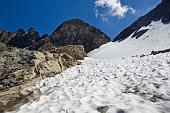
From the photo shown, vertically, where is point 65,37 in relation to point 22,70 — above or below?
above

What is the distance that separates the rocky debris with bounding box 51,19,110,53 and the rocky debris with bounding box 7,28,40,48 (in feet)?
19.3

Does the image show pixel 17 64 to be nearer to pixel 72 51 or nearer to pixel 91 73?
pixel 91 73

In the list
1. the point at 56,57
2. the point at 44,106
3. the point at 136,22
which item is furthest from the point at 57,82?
the point at 136,22

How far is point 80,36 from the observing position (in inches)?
3184

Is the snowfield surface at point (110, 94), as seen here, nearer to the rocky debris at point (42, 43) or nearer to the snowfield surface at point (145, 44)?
the snowfield surface at point (145, 44)

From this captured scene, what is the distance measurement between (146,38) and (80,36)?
71.4ft

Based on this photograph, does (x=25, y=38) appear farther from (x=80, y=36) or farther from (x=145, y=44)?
(x=145, y=44)

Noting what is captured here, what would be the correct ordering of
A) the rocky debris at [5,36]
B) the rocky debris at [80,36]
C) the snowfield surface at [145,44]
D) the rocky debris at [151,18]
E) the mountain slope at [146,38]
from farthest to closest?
the rocky debris at [5,36], the rocky debris at [80,36], the rocky debris at [151,18], the mountain slope at [146,38], the snowfield surface at [145,44]

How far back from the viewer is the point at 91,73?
17.7 meters

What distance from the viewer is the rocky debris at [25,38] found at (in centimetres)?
8431

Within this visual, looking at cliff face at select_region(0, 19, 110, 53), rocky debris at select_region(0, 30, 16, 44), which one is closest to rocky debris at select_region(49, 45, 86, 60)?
cliff face at select_region(0, 19, 110, 53)

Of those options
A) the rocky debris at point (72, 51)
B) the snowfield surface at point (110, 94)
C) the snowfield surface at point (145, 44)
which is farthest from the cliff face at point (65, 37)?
the snowfield surface at point (110, 94)

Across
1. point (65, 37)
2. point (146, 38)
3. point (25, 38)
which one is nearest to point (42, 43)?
point (65, 37)

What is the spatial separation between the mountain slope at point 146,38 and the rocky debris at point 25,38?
68.0 ft
